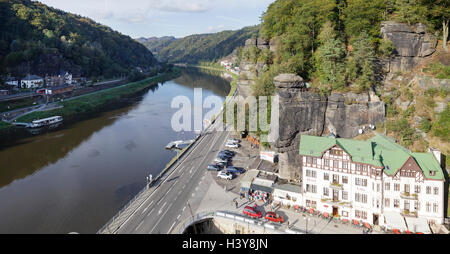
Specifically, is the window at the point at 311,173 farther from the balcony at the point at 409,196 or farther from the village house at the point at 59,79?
the village house at the point at 59,79

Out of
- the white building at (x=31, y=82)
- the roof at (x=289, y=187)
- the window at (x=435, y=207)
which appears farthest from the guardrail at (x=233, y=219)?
the white building at (x=31, y=82)

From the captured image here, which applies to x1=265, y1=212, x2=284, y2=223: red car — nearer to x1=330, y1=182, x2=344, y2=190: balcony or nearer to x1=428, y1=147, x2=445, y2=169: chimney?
x1=330, y1=182, x2=344, y2=190: balcony

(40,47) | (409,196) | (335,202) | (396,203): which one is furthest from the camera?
(40,47)

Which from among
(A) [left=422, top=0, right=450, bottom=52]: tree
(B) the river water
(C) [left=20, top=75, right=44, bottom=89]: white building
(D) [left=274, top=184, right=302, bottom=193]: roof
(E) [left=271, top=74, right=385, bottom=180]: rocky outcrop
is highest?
(A) [left=422, top=0, right=450, bottom=52]: tree

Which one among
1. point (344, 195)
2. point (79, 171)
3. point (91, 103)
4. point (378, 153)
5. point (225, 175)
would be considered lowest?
point (79, 171)

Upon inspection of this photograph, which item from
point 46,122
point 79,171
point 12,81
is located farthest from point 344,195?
point 12,81

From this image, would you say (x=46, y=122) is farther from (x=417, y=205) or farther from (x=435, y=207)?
(x=435, y=207)

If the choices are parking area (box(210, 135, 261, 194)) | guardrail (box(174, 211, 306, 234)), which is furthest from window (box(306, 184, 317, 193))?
parking area (box(210, 135, 261, 194))
